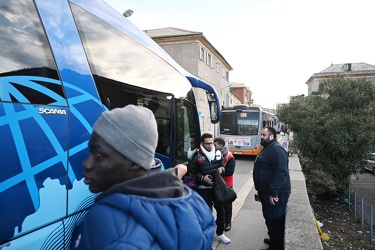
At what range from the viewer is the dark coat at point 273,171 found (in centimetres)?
414

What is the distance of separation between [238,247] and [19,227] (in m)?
3.98

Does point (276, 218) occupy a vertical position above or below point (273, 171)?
below

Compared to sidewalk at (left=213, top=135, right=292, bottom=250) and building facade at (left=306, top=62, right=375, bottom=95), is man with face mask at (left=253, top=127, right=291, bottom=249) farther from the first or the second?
building facade at (left=306, top=62, right=375, bottom=95)

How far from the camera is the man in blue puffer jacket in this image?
34.5 inches

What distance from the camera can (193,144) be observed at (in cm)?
492

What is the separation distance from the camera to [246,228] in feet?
18.0

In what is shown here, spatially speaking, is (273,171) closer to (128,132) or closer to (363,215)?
(128,132)

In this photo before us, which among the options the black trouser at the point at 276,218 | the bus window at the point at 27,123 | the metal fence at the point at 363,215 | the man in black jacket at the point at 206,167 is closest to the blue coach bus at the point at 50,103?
the bus window at the point at 27,123

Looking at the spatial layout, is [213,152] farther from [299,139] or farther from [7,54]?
[299,139]

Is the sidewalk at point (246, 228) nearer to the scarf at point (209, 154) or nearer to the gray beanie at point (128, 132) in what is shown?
the scarf at point (209, 154)

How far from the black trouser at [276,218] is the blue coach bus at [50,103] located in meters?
3.03

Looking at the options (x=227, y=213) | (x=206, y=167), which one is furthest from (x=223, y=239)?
(x=206, y=167)

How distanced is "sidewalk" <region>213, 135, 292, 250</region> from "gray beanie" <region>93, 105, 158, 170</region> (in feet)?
13.6

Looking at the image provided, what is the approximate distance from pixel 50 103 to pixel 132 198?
1149 mm
